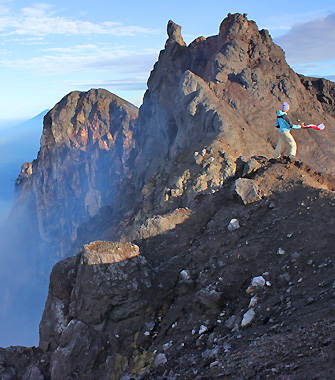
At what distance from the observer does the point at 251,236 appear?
7.88 m

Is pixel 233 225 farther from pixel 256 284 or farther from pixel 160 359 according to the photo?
pixel 160 359

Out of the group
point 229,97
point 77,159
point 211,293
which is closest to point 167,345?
point 211,293

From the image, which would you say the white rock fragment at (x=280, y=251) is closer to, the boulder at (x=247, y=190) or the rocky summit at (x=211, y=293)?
the rocky summit at (x=211, y=293)

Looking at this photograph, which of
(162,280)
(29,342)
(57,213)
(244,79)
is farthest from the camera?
(57,213)

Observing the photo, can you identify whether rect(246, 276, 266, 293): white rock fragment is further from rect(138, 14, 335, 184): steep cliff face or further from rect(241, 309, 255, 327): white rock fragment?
rect(138, 14, 335, 184): steep cliff face

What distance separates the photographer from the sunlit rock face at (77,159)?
5362 centimetres

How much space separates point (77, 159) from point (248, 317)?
5112 centimetres

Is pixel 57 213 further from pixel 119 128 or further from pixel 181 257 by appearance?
pixel 181 257

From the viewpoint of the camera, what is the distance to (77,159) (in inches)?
2156

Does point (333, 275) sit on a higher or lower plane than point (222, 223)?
lower

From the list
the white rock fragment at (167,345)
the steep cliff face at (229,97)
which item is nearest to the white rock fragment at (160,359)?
the white rock fragment at (167,345)

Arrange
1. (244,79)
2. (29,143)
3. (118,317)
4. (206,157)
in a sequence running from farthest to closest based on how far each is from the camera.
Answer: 1. (29,143)
2. (244,79)
3. (206,157)
4. (118,317)

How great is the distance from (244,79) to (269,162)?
18304 mm

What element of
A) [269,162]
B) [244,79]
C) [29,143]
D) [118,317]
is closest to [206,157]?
[244,79]
